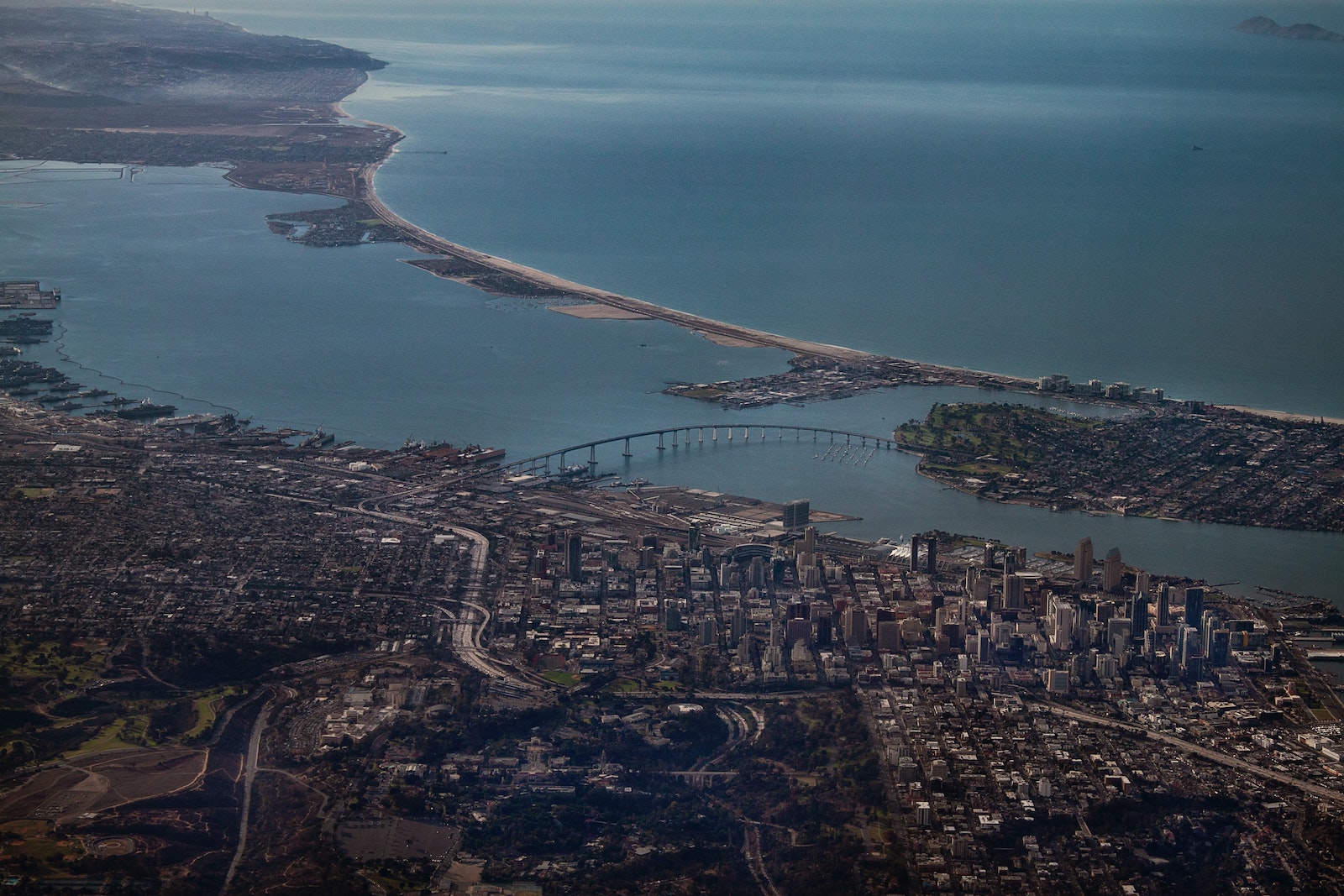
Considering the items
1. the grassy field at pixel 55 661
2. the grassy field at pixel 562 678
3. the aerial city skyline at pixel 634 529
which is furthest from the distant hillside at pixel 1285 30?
the grassy field at pixel 55 661

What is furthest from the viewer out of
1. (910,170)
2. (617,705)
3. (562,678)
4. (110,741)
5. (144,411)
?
(910,170)

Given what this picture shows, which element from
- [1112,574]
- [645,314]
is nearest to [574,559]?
[1112,574]

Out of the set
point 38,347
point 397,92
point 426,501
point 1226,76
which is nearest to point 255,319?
point 38,347

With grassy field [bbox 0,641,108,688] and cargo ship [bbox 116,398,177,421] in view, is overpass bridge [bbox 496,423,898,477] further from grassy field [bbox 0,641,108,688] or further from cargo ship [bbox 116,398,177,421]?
grassy field [bbox 0,641,108,688]

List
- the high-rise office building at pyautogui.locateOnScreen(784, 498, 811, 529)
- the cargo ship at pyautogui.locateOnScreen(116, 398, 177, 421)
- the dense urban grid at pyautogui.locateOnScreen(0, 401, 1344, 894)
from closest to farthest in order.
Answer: the dense urban grid at pyautogui.locateOnScreen(0, 401, 1344, 894) < the high-rise office building at pyautogui.locateOnScreen(784, 498, 811, 529) < the cargo ship at pyautogui.locateOnScreen(116, 398, 177, 421)

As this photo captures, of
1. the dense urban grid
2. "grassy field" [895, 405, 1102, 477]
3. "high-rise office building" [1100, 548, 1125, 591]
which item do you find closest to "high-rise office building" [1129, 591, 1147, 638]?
the dense urban grid

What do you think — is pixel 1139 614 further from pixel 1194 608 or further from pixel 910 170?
pixel 910 170

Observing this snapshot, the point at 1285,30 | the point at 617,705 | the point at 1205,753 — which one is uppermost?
the point at 1285,30
